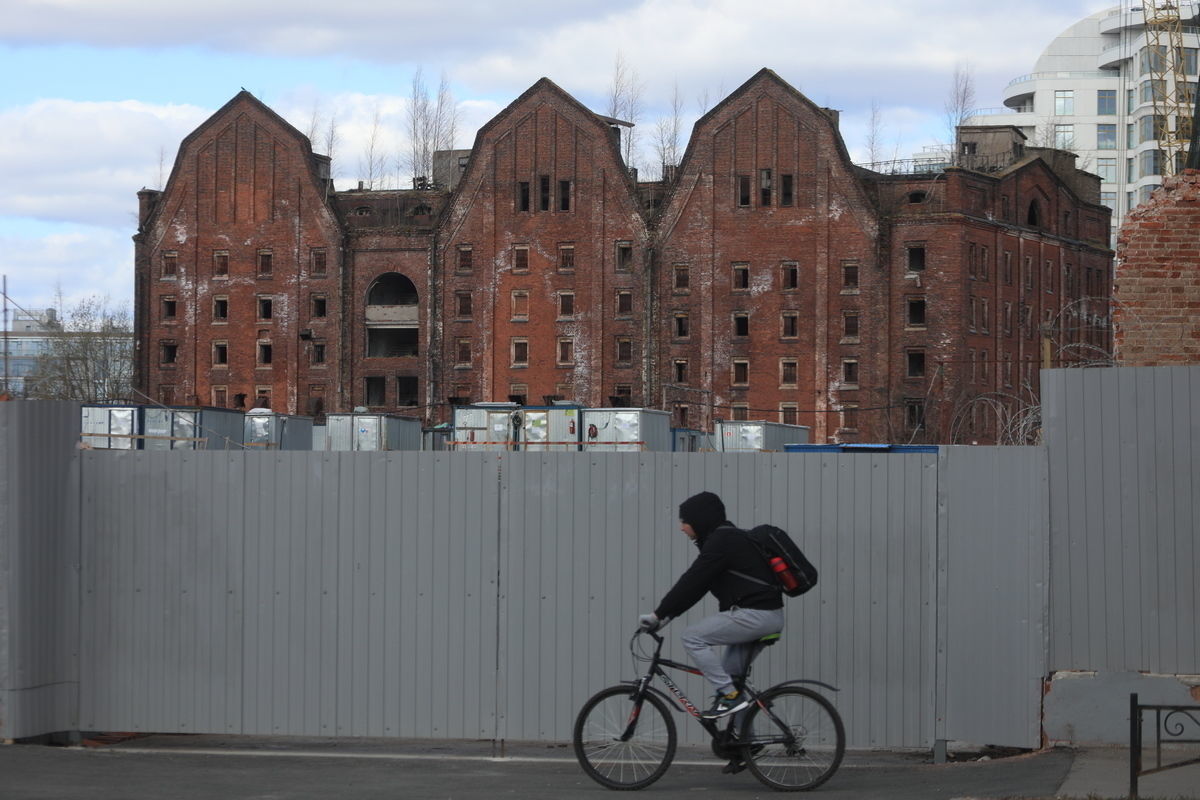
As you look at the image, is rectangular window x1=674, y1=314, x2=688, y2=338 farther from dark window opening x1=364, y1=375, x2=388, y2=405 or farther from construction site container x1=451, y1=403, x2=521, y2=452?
construction site container x1=451, y1=403, x2=521, y2=452

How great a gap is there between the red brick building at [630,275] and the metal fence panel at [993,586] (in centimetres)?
6363

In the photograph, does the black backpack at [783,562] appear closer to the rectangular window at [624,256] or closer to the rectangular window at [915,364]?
→ the rectangular window at [915,364]

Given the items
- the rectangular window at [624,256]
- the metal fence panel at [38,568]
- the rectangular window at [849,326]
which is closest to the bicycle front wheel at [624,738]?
the metal fence panel at [38,568]

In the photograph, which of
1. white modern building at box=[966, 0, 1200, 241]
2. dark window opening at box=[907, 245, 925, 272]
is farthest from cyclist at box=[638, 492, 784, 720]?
white modern building at box=[966, 0, 1200, 241]

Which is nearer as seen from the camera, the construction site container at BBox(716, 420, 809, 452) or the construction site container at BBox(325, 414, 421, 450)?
the construction site container at BBox(716, 420, 809, 452)

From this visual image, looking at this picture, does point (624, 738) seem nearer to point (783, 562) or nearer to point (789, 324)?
point (783, 562)

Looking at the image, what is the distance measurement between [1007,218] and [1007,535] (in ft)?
238

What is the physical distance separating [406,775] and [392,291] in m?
75.9

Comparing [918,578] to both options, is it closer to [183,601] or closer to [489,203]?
[183,601]

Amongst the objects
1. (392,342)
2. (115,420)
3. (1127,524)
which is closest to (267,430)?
(115,420)

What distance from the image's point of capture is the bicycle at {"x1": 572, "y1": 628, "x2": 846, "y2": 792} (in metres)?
10.0

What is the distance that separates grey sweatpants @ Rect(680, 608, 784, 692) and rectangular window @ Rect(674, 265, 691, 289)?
70.6 metres

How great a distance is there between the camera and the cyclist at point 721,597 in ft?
32.4

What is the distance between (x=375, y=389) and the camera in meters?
83.6
